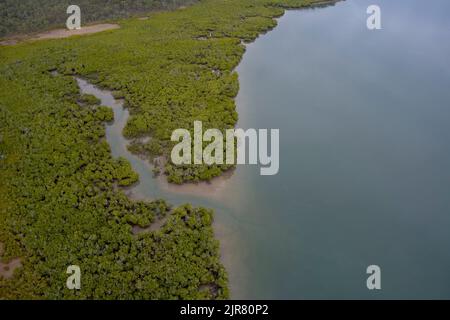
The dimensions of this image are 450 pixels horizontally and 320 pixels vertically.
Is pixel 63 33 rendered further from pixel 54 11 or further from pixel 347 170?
pixel 347 170

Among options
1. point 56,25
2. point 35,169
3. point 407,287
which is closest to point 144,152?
point 35,169

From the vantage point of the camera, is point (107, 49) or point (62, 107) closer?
point (62, 107)

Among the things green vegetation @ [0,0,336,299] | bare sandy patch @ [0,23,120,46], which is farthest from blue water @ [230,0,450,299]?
bare sandy patch @ [0,23,120,46]

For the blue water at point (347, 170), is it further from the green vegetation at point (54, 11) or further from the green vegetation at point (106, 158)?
the green vegetation at point (54, 11)

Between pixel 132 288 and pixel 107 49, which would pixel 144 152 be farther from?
pixel 107 49

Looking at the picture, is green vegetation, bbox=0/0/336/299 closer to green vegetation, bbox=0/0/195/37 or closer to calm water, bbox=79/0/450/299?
calm water, bbox=79/0/450/299

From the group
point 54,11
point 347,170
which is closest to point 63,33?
point 54,11

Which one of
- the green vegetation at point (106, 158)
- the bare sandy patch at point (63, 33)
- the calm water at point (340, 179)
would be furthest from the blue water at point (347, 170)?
the bare sandy patch at point (63, 33)
